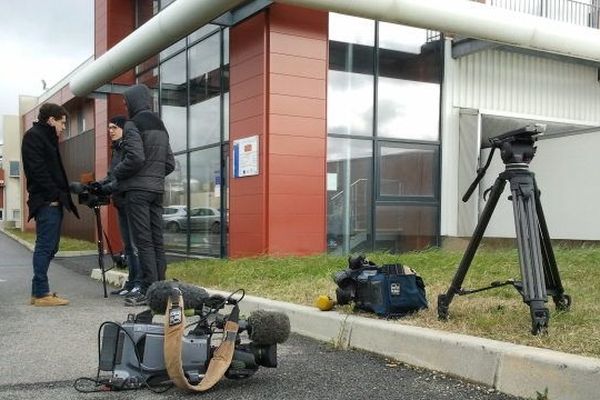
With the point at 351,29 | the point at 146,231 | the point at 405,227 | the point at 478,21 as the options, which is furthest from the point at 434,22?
the point at 146,231

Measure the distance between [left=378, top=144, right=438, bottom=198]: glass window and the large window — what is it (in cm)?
2

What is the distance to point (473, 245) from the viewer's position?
14.3ft

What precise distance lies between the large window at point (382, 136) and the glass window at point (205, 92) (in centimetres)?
220

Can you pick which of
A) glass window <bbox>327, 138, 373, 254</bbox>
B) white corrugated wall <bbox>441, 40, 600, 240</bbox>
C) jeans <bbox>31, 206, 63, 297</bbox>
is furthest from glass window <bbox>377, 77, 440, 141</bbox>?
jeans <bbox>31, 206, 63, 297</bbox>

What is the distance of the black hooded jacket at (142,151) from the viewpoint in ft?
20.4

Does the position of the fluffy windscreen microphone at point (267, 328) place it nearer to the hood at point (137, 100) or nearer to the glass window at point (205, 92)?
the hood at point (137, 100)

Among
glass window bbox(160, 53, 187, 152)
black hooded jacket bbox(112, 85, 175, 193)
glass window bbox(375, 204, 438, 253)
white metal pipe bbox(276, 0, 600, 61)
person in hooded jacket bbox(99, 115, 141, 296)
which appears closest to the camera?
black hooded jacket bbox(112, 85, 175, 193)

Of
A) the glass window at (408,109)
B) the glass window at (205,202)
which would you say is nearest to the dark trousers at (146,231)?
the glass window at (205,202)

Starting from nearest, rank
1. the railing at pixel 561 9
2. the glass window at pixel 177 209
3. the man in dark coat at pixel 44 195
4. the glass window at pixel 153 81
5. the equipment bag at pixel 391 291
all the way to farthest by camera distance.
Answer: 1. the equipment bag at pixel 391 291
2. the man in dark coat at pixel 44 195
3. the glass window at pixel 177 209
4. the railing at pixel 561 9
5. the glass window at pixel 153 81

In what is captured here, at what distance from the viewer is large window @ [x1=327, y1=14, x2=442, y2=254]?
34.6 ft

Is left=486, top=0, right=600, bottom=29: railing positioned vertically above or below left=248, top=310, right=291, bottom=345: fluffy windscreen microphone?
above

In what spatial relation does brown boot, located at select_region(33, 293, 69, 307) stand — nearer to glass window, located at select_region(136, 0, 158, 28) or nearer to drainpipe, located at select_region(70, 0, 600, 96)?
drainpipe, located at select_region(70, 0, 600, 96)

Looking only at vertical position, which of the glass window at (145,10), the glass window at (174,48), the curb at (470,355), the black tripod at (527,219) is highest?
the glass window at (145,10)

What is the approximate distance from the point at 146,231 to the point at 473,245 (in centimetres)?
337
